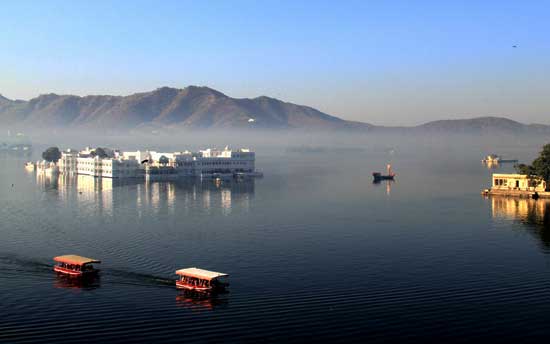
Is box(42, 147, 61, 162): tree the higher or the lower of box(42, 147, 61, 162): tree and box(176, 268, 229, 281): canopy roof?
the higher

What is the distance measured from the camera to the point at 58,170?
3974 inches

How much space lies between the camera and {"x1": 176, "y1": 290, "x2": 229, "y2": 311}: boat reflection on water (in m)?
24.7

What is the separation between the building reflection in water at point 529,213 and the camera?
41.2 meters

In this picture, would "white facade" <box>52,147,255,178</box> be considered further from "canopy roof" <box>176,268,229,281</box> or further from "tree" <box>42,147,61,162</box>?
"canopy roof" <box>176,268,229,281</box>

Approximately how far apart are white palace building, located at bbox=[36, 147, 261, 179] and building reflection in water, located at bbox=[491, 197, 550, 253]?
42.3 meters

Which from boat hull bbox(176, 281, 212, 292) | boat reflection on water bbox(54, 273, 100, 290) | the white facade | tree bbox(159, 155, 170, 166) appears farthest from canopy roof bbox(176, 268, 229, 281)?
tree bbox(159, 155, 170, 166)

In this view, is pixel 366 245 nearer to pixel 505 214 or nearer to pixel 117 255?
pixel 117 255

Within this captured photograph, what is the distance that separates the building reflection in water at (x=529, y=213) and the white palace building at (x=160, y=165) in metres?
42.3

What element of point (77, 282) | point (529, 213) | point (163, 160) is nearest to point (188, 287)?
point (77, 282)

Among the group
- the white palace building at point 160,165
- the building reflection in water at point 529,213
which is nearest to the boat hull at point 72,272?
the building reflection in water at point 529,213

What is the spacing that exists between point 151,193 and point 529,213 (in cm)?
3735

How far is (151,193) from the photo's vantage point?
66.7 m

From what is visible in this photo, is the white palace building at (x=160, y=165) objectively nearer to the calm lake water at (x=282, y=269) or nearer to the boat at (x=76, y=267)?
the calm lake water at (x=282, y=269)

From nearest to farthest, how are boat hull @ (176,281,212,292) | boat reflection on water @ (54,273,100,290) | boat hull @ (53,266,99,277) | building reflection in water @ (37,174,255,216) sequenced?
1. boat hull @ (176,281,212,292)
2. boat reflection on water @ (54,273,100,290)
3. boat hull @ (53,266,99,277)
4. building reflection in water @ (37,174,255,216)
